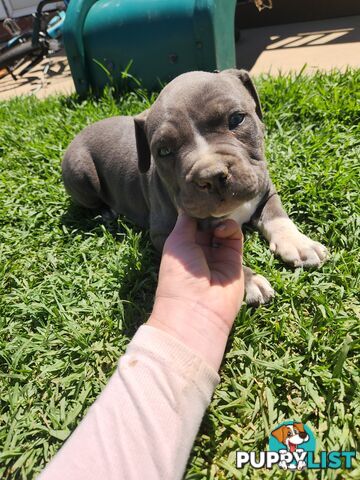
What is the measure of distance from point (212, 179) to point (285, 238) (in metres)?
1.00

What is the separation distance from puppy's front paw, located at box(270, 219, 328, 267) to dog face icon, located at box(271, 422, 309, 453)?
1179 millimetres

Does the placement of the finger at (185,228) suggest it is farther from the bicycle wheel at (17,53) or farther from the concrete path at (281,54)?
the bicycle wheel at (17,53)

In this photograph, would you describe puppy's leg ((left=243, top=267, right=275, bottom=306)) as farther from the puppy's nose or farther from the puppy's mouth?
the puppy's nose

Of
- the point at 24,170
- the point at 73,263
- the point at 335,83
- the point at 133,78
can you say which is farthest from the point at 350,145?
the point at 24,170

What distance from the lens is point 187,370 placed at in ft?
6.25

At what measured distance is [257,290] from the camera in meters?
2.74

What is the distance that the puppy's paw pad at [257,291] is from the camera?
2721 millimetres

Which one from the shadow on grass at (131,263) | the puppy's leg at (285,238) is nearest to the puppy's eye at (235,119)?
the puppy's leg at (285,238)

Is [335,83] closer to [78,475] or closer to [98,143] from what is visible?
[98,143]

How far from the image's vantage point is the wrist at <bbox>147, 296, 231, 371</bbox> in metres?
2.06

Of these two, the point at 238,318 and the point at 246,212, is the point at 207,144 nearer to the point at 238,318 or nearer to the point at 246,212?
the point at 246,212

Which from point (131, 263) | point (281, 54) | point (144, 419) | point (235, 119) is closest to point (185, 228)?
point (235, 119)

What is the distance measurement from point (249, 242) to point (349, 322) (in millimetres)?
1026

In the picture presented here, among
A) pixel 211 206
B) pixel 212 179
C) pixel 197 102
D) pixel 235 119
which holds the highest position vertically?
pixel 197 102
